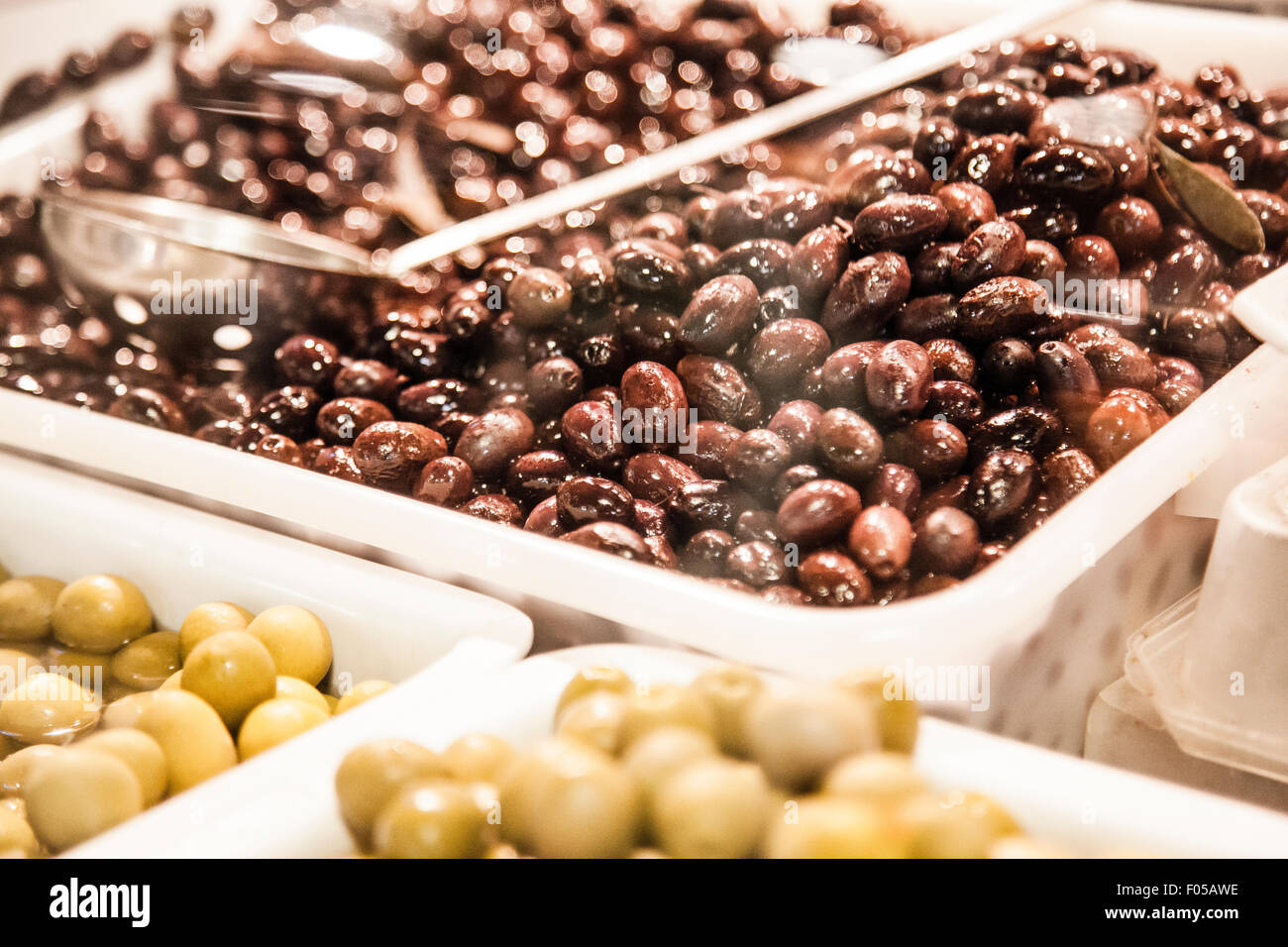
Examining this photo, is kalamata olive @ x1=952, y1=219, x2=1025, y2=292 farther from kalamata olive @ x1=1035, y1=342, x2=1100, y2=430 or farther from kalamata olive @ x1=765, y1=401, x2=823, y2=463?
kalamata olive @ x1=765, y1=401, x2=823, y2=463

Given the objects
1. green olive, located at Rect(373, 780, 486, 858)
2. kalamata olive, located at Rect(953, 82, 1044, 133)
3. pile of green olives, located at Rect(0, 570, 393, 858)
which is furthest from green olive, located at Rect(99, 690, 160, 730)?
kalamata olive, located at Rect(953, 82, 1044, 133)

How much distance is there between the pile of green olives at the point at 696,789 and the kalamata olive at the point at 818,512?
0.94 feet

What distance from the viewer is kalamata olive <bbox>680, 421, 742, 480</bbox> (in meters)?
1.16

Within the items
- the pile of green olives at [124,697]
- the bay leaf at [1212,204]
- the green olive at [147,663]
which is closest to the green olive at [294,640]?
the pile of green olives at [124,697]

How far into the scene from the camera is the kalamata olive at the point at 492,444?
123cm

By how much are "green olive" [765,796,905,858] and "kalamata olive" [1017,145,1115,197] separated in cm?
92

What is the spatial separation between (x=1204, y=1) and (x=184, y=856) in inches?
104

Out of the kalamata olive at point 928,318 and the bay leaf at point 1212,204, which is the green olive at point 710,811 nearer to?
the kalamata olive at point 928,318

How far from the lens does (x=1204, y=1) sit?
2.47 meters

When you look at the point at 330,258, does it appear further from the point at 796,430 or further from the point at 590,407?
the point at 796,430

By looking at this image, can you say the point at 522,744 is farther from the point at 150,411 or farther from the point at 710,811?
the point at 150,411

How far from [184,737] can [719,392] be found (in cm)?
61

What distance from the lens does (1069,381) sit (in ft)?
3.75
